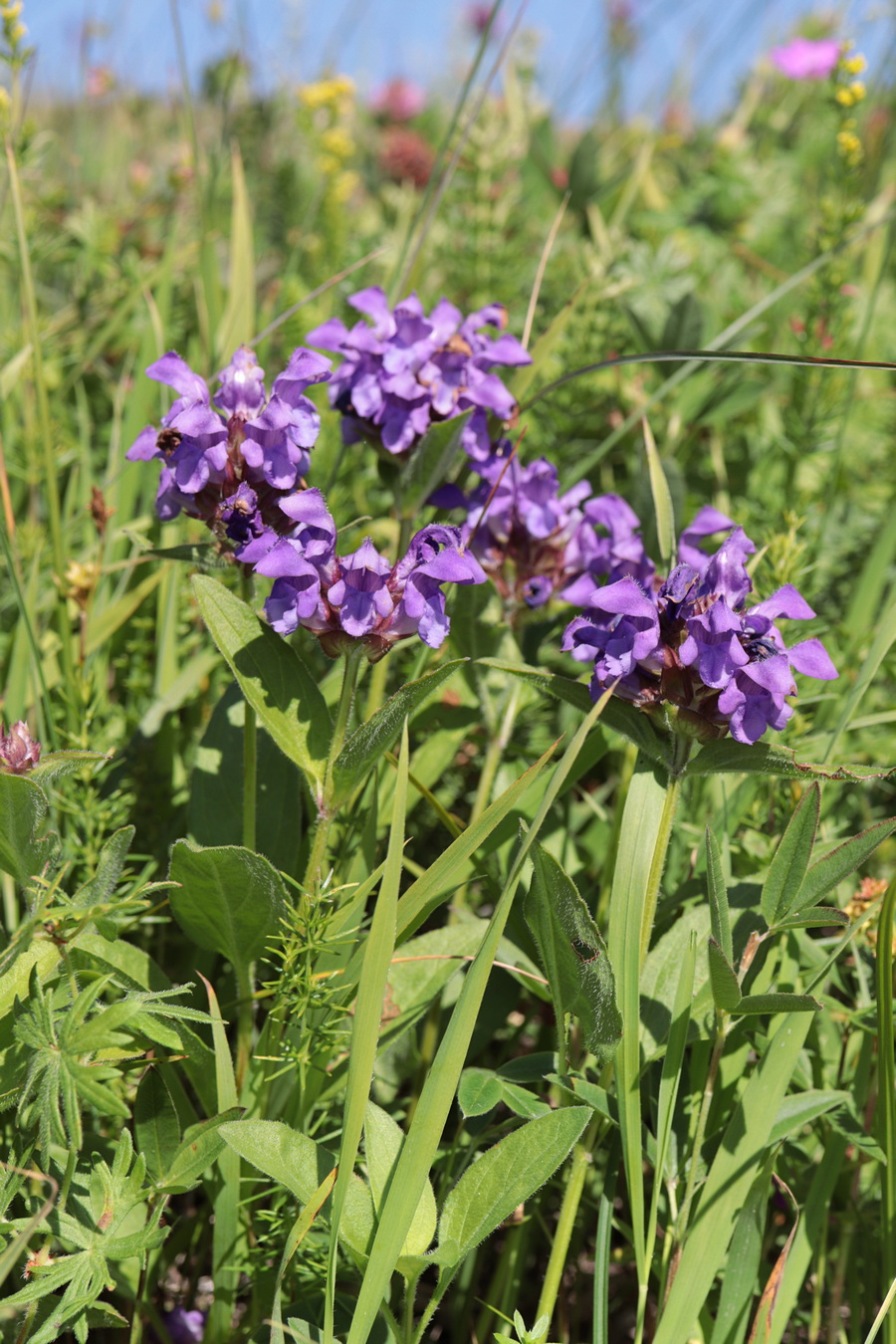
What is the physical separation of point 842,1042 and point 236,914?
0.90 meters

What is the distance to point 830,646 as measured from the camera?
2.04 meters

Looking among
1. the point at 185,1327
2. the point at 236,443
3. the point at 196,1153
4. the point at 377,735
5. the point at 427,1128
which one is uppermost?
the point at 236,443

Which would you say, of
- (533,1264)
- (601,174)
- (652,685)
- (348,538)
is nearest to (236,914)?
(652,685)

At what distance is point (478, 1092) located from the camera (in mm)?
1222

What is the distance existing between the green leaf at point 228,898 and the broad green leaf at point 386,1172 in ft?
0.89

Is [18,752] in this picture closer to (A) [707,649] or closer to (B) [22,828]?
(B) [22,828]

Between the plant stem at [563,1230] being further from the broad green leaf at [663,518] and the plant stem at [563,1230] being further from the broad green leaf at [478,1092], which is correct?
the broad green leaf at [663,518]

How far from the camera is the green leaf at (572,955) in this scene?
3.88 ft

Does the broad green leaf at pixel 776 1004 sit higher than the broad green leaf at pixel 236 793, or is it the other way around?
the broad green leaf at pixel 776 1004

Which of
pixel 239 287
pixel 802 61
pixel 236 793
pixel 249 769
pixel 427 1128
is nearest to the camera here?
pixel 427 1128

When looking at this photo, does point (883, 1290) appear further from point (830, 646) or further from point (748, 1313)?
point (830, 646)

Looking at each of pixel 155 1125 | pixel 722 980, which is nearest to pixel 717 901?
pixel 722 980

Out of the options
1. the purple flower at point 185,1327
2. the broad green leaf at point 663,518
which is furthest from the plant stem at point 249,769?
the purple flower at point 185,1327

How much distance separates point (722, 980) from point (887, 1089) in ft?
0.90
